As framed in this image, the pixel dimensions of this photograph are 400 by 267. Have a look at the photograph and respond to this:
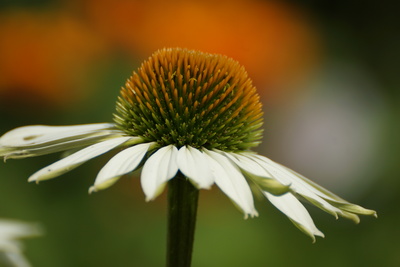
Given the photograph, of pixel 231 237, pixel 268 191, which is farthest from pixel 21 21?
pixel 268 191

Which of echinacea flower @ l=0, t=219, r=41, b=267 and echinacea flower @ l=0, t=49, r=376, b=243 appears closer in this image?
echinacea flower @ l=0, t=49, r=376, b=243

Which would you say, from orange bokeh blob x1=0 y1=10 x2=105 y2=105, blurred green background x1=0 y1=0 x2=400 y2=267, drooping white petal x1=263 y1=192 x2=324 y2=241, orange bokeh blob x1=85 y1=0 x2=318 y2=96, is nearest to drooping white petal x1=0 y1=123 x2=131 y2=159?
drooping white petal x1=263 y1=192 x2=324 y2=241

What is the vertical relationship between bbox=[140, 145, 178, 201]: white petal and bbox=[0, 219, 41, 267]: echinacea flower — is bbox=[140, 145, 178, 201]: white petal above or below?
above

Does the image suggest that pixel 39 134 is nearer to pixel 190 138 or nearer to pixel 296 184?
pixel 190 138

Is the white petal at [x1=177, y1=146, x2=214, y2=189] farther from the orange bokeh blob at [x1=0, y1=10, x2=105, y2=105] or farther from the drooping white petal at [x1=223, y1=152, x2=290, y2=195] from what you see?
the orange bokeh blob at [x1=0, y1=10, x2=105, y2=105]

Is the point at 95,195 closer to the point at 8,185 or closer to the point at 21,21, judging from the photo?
the point at 8,185

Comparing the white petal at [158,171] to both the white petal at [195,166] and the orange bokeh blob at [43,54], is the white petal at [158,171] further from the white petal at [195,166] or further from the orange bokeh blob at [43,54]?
the orange bokeh blob at [43,54]
